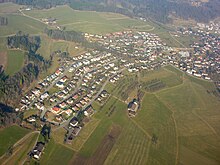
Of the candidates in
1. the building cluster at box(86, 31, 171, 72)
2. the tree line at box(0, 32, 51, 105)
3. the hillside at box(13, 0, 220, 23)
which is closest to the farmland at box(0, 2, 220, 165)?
the tree line at box(0, 32, 51, 105)

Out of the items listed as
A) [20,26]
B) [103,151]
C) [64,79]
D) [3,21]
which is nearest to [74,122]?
[103,151]

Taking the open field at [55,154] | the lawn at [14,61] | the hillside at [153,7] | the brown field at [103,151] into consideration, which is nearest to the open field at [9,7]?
the hillside at [153,7]

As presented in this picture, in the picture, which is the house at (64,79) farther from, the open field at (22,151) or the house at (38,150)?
the house at (38,150)

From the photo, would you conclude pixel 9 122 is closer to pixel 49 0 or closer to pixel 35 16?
pixel 35 16

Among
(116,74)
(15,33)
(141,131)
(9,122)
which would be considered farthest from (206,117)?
(15,33)

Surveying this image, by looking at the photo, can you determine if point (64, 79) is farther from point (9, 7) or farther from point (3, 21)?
point (9, 7)

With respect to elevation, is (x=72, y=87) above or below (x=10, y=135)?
above
